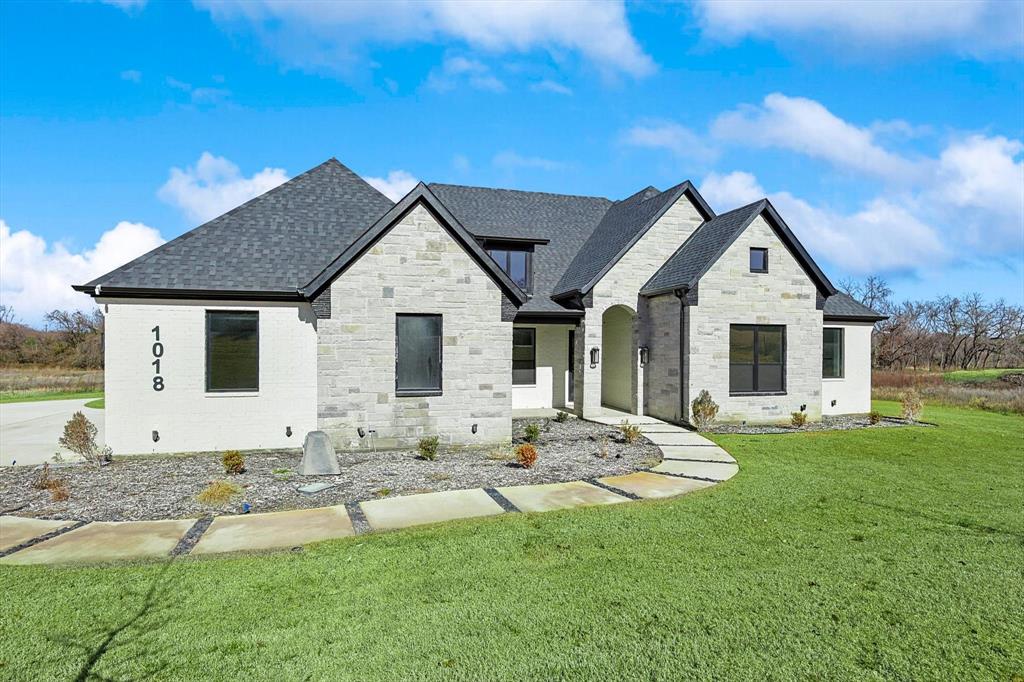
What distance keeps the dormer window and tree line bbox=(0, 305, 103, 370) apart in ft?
111

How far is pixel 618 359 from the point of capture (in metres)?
19.8

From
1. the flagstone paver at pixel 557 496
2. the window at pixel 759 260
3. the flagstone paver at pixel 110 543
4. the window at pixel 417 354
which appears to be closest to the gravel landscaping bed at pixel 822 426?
the window at pixel 759 260

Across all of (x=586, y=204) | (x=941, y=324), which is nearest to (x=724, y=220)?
(x=586, y=204)

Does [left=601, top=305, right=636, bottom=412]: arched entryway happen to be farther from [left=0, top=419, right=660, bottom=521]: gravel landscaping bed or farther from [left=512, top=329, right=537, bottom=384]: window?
[left=0, top=419, right=660, bottom=521]: gravel landscaping bed

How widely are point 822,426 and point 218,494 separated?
1554 cm

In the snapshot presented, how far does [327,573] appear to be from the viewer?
5.37 metres

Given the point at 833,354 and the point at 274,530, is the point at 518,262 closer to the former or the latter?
the point at 833,354

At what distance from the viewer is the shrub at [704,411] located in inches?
585

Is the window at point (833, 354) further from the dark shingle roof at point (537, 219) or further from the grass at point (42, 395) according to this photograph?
the grass at point (42, 395)

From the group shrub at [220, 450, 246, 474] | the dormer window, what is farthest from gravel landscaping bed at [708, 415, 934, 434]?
shrub at [220, 450, 246, 474]

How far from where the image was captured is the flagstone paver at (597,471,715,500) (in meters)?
8.45

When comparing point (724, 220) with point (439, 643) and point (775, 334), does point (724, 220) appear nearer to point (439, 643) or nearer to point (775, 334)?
point (775, 334)

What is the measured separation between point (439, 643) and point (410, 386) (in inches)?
332

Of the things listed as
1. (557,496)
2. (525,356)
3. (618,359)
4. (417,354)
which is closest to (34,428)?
(417,354)
